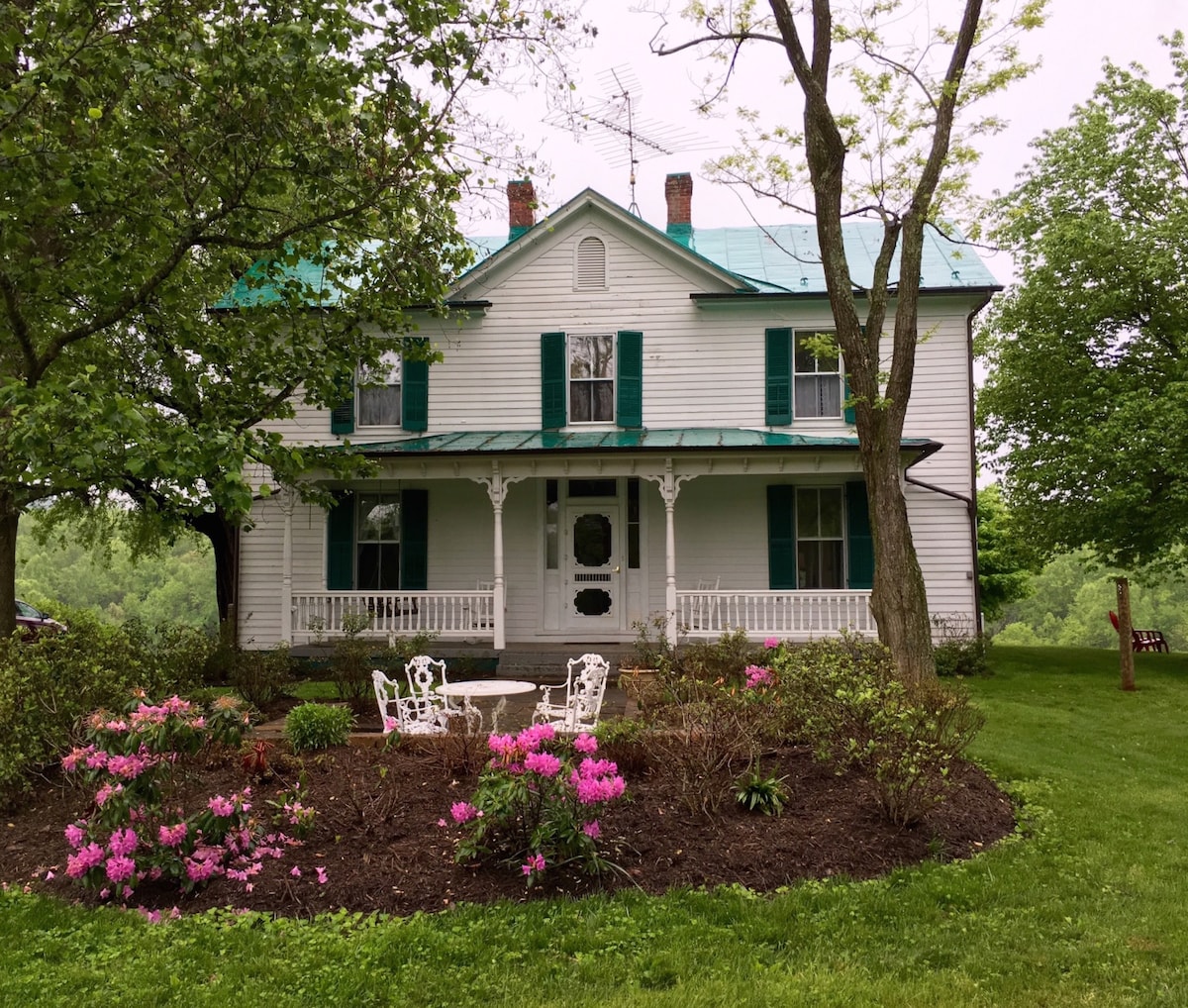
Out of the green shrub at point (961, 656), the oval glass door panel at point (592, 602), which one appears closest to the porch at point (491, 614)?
the green shrub at point (961, 656)

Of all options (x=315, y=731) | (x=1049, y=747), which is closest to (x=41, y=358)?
(x=315, y=731)

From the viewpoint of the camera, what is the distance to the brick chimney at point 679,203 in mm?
17359

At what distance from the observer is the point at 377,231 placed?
10266 mm

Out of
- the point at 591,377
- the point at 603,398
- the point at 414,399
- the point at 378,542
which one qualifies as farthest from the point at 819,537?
the point at 378,542

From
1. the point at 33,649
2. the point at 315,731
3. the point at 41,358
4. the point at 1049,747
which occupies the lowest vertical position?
the point at 1049,747

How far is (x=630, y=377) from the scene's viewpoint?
15.1m

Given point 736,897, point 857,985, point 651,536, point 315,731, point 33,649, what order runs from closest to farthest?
point 857,985, point 736,897, point 33,649, point 315,731, point 651,536

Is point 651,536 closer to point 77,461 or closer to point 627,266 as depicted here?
point 627,266

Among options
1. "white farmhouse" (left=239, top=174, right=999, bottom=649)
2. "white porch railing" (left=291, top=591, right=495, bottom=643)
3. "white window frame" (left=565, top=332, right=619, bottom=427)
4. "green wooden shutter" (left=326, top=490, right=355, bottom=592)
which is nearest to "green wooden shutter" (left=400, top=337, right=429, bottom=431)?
"white farmhouse" (left=239, top=174, right=999, bottom=649)

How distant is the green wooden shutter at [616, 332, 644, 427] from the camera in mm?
15094

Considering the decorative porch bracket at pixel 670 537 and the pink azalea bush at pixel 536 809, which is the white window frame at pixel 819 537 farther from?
the pink azalea bush at pixel 536 809

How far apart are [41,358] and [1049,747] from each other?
36.1 feet

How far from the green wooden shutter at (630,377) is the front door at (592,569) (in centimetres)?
161

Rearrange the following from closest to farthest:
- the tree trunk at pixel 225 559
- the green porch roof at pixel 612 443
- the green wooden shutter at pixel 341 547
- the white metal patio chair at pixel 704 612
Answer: the green porch roof at pixel 612 443 < the white metal patio chair at pixel 704 612 < the green wooden shutter at pixel 341 547 < the tree trunk at pixel 225 559
